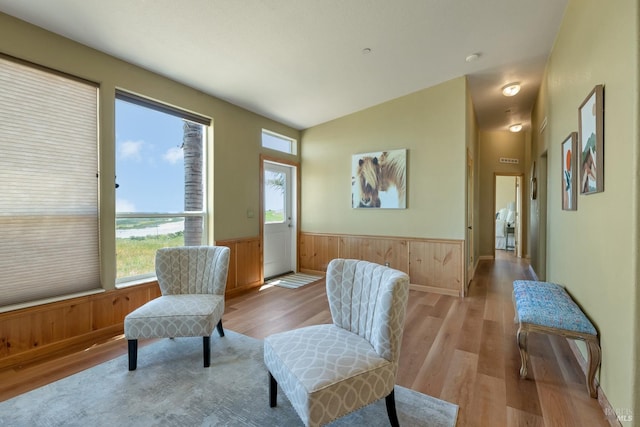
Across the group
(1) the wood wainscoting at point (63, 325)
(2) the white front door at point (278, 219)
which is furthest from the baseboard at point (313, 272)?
(1) the wood wainscoting at point (63, 325)

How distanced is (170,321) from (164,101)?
2.45 metres

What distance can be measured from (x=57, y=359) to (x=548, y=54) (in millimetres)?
6127

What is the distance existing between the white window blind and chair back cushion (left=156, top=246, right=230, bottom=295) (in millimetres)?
755

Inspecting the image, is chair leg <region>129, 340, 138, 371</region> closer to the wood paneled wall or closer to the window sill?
the window sill

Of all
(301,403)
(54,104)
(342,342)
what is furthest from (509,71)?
(54,104)

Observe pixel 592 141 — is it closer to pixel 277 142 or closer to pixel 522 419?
pixel 522 419

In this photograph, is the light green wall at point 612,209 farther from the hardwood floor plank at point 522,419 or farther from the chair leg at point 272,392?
the chair leg at point 272,392

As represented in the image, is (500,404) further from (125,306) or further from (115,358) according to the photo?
(125,306)

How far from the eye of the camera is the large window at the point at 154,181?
9.65ft

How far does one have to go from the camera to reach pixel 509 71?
3.92 metres

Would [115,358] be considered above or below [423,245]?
below

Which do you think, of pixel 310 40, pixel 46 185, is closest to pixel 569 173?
pixel 310 40

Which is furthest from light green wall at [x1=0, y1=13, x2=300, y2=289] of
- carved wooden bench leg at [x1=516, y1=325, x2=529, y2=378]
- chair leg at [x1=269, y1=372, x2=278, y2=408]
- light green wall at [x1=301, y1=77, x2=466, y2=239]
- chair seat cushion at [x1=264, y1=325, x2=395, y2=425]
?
carved wooden bench leg at [x1=516, y1=325, x2=529, y2=378]

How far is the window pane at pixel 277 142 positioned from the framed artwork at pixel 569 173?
3867mm
